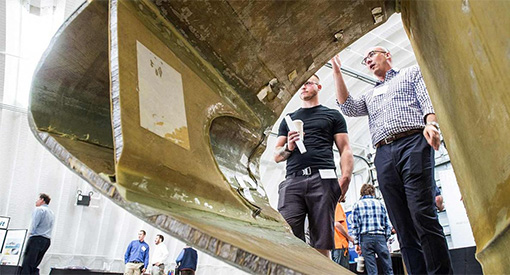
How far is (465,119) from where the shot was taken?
1.78 feet

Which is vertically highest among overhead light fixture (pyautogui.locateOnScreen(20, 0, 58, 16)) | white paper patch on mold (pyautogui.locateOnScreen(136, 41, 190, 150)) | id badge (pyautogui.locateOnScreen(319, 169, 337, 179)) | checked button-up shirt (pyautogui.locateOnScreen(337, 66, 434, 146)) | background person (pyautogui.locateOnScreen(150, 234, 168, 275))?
overhead light fixture (pyautogui.locateOnScreen(20, 0, 58, 16))

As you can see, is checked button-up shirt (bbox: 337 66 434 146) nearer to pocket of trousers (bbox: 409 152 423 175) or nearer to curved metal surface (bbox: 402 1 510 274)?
pocket of trousers (bbox: 409 152 423 175)

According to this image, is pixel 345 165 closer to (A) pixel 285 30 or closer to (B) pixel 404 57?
(A) pixel 285 30

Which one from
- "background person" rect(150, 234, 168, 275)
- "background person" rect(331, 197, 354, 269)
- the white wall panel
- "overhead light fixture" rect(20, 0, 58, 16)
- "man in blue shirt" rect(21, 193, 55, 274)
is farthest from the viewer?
"background person" rect(150, 234, 168, 275)

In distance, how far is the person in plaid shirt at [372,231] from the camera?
3.30 m

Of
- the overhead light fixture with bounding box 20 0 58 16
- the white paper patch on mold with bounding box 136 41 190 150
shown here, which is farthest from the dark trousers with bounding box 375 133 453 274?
the overhead light fixture with bounding box 20 0 58 16

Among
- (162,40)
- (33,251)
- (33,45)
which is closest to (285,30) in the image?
A: (162,40)

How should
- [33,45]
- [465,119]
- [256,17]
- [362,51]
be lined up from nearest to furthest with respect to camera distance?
1. [465,119]
2. [256,17]
3. [33,45]
4. [362,51]

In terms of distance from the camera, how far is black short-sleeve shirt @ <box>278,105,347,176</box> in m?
1.71

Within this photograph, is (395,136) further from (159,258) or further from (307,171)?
(159,258)

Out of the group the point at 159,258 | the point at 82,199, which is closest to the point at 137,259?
the point at 159,258

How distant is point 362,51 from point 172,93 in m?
6.85

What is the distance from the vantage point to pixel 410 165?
135 cm

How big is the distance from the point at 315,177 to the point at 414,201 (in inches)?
17.6
